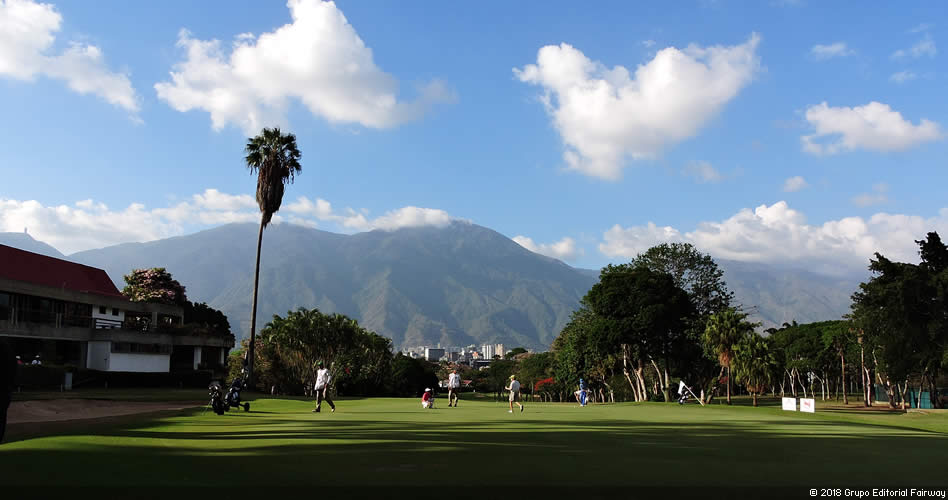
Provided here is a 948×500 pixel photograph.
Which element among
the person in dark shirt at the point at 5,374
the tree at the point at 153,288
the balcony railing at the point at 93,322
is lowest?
the person in dark shirt at the point at 5,374

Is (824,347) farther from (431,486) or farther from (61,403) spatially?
(431,486)

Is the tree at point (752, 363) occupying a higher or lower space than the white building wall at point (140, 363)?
higher

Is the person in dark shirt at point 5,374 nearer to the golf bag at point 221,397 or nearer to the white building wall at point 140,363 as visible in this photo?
the golf bag at point 221,397

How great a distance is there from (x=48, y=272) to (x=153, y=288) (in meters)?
19.1

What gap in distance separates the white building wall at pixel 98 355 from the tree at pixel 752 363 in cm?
5284

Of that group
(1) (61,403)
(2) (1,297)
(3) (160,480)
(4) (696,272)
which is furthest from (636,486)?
(4) (696,272)

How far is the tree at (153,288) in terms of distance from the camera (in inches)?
3098

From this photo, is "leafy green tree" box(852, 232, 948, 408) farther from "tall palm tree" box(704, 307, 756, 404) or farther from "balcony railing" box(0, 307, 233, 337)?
"balcony railing" box(0, 307, 233, 337)

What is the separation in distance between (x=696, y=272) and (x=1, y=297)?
2595 inches

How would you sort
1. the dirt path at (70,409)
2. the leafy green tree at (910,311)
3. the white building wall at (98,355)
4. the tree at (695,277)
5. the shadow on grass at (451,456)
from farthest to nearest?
the tree at (695,277) → the white building wall at (98,355) → the leafy green tree at (910,311) → the dirt path at (70,409) → the shadow on grass at (451,456)

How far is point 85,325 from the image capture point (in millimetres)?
57875

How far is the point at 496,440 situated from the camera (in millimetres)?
16234

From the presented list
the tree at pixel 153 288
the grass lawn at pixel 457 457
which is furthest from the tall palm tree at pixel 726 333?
the tree at pixel 153 288

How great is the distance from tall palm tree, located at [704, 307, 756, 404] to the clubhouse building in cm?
4766
